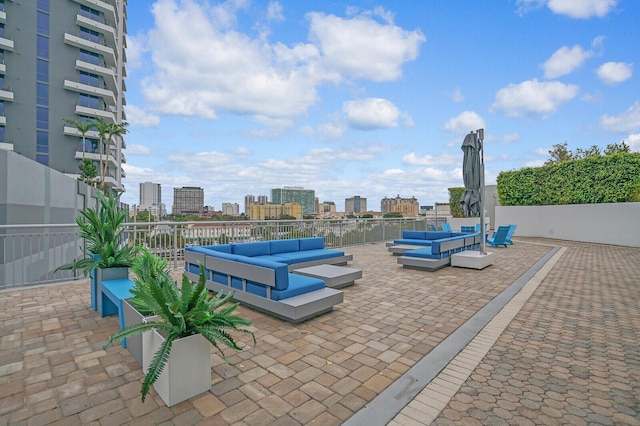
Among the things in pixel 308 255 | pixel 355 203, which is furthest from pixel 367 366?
pixel 355 203

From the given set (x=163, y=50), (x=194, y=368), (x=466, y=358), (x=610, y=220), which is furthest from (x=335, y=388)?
(x=610, y=220)

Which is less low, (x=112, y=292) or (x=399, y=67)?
(x=399, y=67)

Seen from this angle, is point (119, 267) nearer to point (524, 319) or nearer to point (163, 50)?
point (524, 319)

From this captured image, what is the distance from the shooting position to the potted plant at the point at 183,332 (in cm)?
229

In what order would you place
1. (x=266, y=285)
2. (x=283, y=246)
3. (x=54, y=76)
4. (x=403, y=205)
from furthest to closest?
(x=54, y=76), (x=403, y=205), (x=283, y=246), (x=266, y=285)

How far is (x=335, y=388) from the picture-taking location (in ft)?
8.42

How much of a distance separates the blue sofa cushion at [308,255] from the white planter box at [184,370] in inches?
161

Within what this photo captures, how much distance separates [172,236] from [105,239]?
11.0ft

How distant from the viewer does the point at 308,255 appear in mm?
7117

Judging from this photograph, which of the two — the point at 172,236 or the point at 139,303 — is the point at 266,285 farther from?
the point at 172,236

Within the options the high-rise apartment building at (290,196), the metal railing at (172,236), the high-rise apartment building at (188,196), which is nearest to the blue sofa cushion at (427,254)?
the metal railing at (172,236)

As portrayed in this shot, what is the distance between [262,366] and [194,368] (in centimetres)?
69

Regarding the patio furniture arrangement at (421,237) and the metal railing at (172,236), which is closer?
the metal railing at (172,236)

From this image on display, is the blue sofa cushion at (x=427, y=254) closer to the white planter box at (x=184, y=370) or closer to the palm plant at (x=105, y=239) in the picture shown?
the palm plant at (x=105, y=239)
